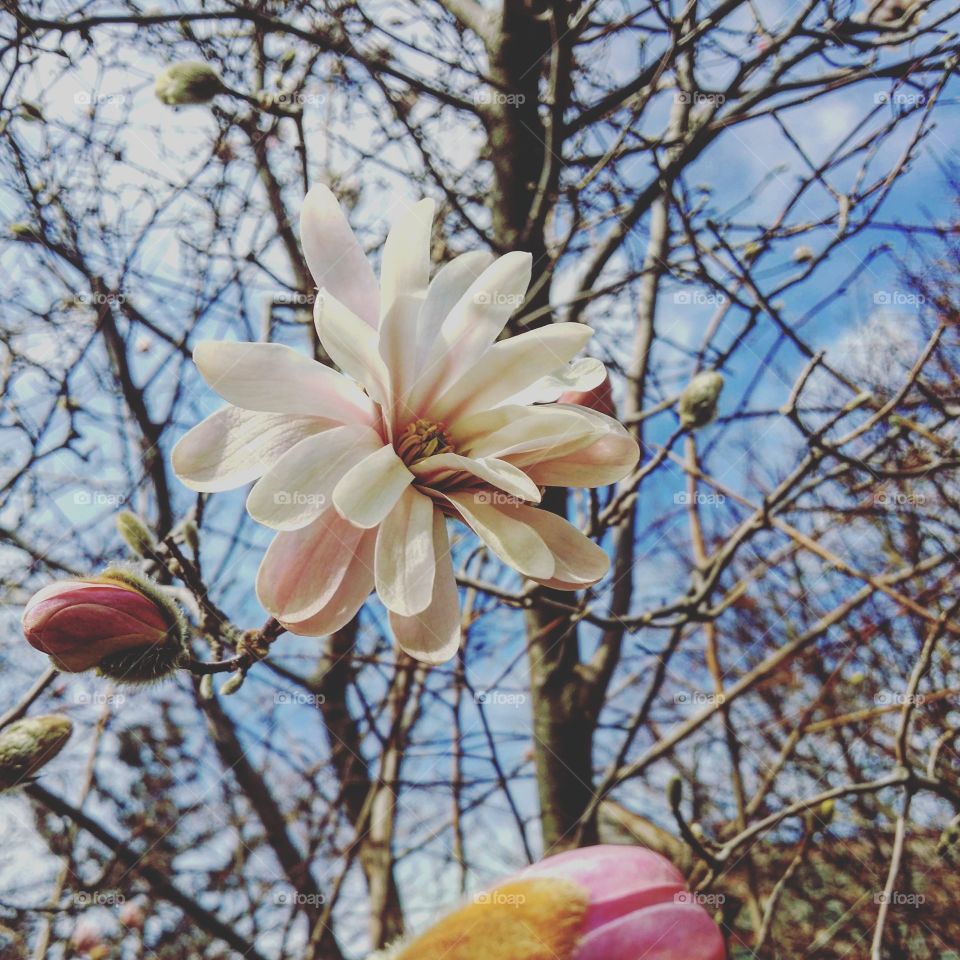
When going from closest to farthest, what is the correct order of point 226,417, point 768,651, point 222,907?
point 226,417 → point 222,907 → point 768,651

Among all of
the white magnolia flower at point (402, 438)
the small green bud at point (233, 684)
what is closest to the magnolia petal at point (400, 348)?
the white magnolia flower at point (402, 438)

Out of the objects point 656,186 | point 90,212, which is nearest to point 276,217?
point 90,212

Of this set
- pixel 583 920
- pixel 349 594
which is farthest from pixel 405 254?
pixel 583 920

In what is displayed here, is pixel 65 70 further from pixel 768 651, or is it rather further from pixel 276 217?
pixel 768 651

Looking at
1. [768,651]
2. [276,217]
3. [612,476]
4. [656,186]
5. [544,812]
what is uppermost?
[276,217]

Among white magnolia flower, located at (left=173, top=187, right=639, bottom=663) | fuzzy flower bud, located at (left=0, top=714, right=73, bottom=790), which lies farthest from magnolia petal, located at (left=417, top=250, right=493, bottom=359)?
fuzzy flower bud, located at (left=0, top=714, right=73, bottom=790)

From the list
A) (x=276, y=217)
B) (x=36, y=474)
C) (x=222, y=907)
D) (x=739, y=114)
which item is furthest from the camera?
(x=222, y=907)

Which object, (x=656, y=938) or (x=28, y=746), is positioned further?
(x=28, y=746)

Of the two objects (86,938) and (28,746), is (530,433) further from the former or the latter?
(86,938)
